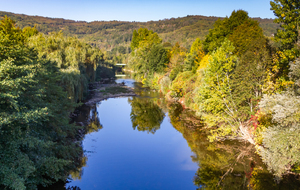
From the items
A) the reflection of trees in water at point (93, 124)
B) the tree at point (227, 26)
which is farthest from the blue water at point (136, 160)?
the tree at point (227, 26)

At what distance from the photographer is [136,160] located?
16828 millimetres

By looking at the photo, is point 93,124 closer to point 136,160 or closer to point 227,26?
point 136,160

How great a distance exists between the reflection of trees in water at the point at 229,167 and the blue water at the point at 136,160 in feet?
2.72

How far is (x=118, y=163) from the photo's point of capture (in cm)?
1617

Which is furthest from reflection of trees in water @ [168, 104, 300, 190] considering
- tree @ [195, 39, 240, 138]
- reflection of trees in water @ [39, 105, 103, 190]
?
reflection of trees in water @ [39, 105, 103, 190]

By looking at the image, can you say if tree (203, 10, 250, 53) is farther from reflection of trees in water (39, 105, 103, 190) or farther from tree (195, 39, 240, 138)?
reflection of trees in water (39, 105, 103, 190)

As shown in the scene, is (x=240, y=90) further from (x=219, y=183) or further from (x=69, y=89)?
(x=69, y=89)

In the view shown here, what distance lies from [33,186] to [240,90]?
17933 mm

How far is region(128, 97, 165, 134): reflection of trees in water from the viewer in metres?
Answer: 25.6

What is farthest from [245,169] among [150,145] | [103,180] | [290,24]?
[290,24]

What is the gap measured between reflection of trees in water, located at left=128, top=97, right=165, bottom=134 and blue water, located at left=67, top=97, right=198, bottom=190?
1050 millimetres

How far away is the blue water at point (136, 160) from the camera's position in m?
13.7

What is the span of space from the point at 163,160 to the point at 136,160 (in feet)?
7.62

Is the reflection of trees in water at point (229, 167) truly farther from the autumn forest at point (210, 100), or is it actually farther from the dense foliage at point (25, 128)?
the dense foliage at point (25, 128)
